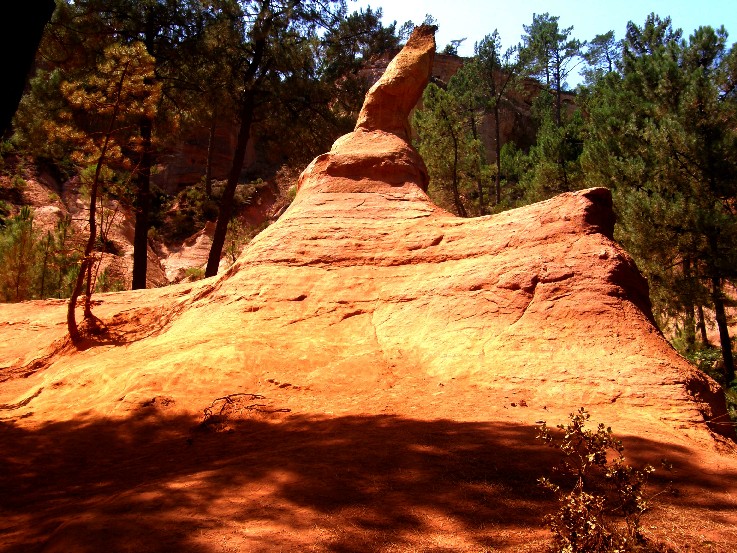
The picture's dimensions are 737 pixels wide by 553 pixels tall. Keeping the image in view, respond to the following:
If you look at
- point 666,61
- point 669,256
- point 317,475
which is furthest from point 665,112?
point 317,475

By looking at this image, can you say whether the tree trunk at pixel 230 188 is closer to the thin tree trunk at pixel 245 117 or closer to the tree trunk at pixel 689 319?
the thin tree trunk at pixel 245 117

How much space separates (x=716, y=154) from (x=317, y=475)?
579 inches

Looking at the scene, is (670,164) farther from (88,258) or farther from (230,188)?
(88,258)

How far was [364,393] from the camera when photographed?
20.4ft

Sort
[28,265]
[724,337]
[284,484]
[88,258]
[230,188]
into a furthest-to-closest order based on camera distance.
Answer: [28,265] → [230,188] → [724,337] → [88,258] → [284,484]

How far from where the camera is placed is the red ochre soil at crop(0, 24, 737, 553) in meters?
2.96

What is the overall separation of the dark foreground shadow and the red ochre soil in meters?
0.02

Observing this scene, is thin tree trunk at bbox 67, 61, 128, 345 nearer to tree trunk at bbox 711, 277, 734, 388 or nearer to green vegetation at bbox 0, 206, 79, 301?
green vegetation at bbox 0, 206, 79, 301

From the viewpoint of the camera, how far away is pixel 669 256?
14578 millimetres

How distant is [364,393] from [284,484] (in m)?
2.81

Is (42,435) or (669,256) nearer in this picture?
(42,435)

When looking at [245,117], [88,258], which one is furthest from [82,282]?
[245,117]

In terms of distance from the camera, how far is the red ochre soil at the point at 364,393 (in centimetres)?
296

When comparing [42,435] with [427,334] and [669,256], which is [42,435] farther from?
[669,256]
